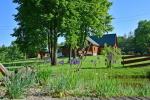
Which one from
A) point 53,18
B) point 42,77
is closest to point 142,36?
point 53,18

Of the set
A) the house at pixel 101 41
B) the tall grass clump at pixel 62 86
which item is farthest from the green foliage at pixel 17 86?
the house at pixel 101 41

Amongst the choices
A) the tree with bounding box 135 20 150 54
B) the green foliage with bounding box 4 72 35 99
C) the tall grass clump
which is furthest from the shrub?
the tree with bounding box 135 20 150 54

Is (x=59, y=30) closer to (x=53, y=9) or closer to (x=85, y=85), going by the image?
(x=53, y=9)

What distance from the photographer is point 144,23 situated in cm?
13738

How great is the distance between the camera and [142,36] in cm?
12456

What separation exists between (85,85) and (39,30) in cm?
3758

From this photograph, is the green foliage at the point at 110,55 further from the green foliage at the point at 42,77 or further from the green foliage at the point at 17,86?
the green foliage at the point at 17,86

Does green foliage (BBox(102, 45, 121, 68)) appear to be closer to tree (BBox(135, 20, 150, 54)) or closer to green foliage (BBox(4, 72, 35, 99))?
green foliage (BBox(4, 72, 35, 99))

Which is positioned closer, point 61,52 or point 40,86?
point 40,86

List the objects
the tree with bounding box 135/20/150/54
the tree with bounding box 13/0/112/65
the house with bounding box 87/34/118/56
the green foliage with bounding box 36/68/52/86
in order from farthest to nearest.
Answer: the tree with bounding box 135/20/150/54, the house with bounding box 87/34/118/56, the tree with bounding box 13/0/112/65, the green foliage with bounding box 36/68/52/86

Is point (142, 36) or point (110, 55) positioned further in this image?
point (142, 36)

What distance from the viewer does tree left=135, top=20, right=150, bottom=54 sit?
11256 centimetres

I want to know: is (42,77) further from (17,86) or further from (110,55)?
(110,55)

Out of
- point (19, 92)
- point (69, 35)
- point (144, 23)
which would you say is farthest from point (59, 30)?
point (144, 23)
